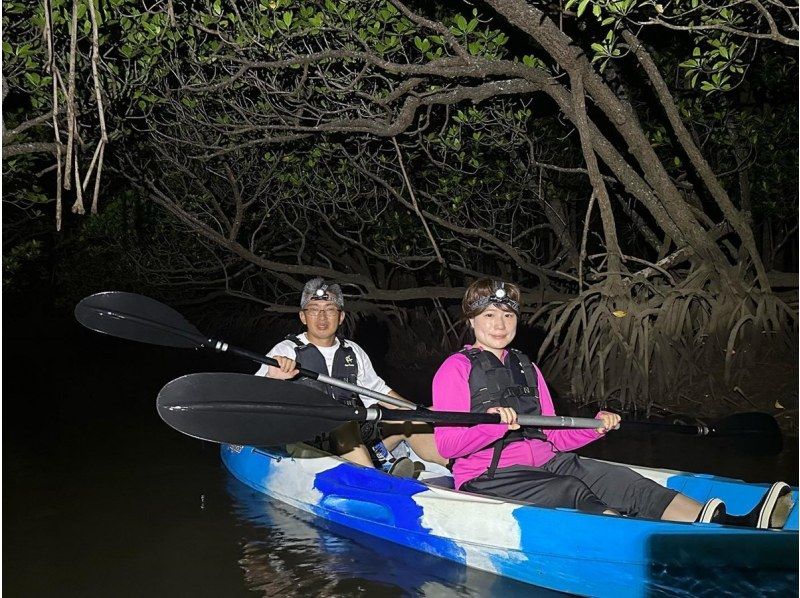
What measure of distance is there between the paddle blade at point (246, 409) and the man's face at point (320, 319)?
1034 mm

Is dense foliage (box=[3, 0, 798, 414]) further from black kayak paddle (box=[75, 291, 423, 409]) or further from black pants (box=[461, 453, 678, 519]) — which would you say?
black pants (box=[461, 453, 678, 519])

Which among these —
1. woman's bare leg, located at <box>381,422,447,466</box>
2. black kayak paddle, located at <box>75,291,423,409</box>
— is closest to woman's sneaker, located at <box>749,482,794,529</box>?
woman's bare leg, located at <box>381,422,447,466</box>

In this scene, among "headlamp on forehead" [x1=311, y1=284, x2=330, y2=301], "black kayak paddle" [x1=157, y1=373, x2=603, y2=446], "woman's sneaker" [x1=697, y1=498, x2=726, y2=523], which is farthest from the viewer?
"headlamp on forehead" [x1=311, y1=284, x2=330, y2=301]

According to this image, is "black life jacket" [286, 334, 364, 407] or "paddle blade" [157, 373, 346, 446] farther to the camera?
"black life jacket" [286, 334, 364, 407]

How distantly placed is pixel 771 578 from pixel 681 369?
3.61 m

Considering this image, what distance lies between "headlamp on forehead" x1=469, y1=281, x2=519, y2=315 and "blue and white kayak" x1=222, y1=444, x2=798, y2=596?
785 millimetres

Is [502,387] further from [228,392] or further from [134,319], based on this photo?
[134,319]

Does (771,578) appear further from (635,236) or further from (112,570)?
(635,236)

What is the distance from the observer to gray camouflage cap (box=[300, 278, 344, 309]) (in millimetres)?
4938

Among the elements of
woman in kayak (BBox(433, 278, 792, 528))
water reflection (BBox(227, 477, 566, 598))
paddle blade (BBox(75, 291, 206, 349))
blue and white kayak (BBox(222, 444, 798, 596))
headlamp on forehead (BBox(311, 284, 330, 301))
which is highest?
headlamp on forehead (BBox(311, 284, 330, 301))

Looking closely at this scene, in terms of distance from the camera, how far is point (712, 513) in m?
3.15

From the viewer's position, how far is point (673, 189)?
5.79 m

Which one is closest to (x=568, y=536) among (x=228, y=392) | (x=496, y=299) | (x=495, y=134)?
(x=496, y=299)

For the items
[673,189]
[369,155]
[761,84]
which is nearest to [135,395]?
[369,155]
